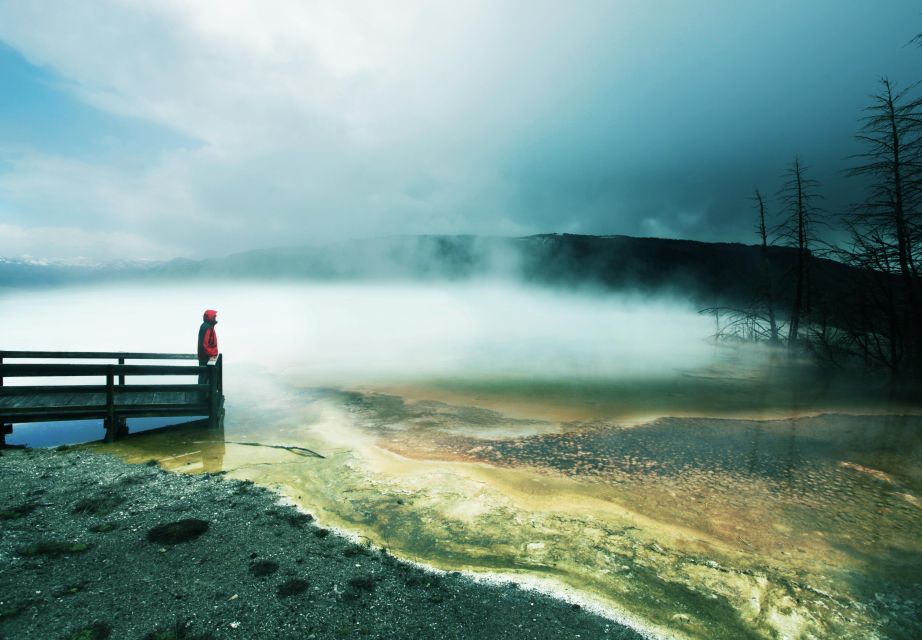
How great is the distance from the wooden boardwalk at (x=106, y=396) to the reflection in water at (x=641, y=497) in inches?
23.4

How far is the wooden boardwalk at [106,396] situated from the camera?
8500 millimetres

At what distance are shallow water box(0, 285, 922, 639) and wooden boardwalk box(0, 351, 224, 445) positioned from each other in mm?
665

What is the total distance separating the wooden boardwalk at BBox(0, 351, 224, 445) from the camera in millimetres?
8500

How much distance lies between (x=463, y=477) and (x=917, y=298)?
17136mm

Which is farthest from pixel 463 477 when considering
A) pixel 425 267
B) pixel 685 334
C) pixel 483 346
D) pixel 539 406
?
pixel 425 267

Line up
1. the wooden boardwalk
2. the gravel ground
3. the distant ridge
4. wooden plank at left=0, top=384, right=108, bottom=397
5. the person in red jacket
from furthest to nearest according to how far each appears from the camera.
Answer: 1. the distant ridge
2. the person in red jacket
3. wooden plank at left=0, top=384, right=108, bottom=397
4. the wooden boardwalk
5. the gravel ground

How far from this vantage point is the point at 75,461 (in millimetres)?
7449

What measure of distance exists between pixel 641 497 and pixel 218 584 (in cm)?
556

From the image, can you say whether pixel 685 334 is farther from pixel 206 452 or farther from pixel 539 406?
pixel 206 452

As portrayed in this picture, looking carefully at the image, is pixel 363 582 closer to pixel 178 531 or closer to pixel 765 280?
pixel 178 531

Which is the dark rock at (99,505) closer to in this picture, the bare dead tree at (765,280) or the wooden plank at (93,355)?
the wooden plank at (93,355)

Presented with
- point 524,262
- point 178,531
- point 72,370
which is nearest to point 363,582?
point 178,531

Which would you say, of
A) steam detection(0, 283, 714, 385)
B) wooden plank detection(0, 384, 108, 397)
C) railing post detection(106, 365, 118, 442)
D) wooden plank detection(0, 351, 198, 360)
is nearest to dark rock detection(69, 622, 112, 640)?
railing post detection(106, 365, 118, 442)

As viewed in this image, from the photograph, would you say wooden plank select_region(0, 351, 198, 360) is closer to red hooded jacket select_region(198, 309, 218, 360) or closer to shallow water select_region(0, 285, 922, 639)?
red hooded jacket select_region(198, 309, 218, 360)
